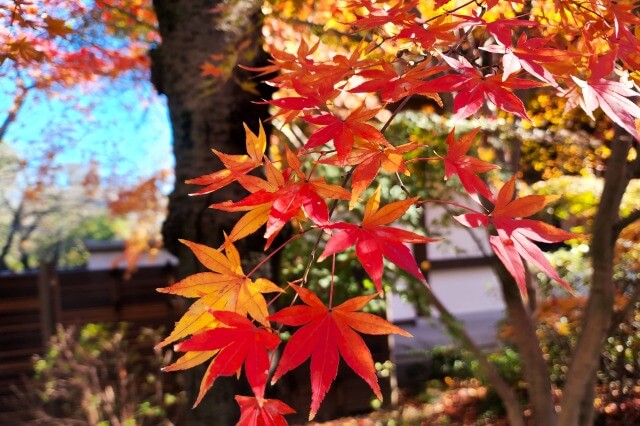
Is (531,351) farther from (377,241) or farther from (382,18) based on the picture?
(377,241)

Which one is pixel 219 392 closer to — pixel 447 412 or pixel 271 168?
pixel 271 168

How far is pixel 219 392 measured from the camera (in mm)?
2332

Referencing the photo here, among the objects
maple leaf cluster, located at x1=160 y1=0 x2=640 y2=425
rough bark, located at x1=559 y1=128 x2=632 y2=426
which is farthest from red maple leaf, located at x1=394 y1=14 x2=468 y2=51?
rough bark, located at x1=559 y1=128 x2=632 y2=426

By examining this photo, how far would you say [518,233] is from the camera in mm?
818

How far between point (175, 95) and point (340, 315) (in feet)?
6.39

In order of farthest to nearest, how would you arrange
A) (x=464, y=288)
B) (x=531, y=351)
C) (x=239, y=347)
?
1. (x=464, y=288)
2. (x=531, y=351)
3. (x=239, y=347)

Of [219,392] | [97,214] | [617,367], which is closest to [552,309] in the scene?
[617,367]

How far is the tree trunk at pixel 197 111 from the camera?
2.38 meters

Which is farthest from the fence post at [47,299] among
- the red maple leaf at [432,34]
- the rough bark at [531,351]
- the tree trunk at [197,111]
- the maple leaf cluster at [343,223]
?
the red maple leaf at [432,34]

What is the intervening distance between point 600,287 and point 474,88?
2016mm

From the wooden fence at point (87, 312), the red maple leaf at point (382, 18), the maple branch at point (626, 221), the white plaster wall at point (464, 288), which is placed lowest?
the white plaster wall at point (464, 288)

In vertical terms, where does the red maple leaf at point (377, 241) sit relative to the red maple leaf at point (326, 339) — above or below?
above

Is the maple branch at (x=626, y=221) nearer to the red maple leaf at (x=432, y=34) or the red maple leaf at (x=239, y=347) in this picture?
the red maple leaf at (x=432, y=34)

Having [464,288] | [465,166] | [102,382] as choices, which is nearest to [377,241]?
[465,166]
